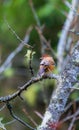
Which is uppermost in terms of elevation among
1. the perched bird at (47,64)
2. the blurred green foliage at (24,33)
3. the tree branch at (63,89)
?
the blurred green foliage at (24,33)

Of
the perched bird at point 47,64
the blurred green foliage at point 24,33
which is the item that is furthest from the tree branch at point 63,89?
the blurred green foliage at point 24,33

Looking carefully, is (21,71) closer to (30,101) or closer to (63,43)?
(30,101)

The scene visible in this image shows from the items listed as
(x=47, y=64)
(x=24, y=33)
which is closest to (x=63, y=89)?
(x=47, y=64)

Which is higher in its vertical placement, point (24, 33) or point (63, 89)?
point (24, 33)

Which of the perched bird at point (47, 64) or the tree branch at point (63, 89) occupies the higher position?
the perched bird at point (47, 64)

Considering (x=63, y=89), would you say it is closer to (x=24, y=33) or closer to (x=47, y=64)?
(x=47, y=64)

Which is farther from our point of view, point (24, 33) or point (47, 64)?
point (24, 33)

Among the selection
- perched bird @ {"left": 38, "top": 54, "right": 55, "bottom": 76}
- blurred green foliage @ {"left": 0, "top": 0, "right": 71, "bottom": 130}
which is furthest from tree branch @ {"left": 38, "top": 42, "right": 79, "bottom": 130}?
blurred green foliage @ {"left": 0, "top": 0, "right": 71, "bottom": 130}

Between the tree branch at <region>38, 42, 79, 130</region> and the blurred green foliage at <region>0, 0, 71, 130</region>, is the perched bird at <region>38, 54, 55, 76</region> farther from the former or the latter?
the blurred green foliage at <region>0, 0, 71, 130</region>

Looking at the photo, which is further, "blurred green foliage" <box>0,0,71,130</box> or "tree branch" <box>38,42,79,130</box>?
"blurred green foliage" <box>0,0,71,130</box>

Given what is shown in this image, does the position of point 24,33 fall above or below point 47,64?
above

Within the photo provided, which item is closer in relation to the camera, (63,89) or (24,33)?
(63,89)

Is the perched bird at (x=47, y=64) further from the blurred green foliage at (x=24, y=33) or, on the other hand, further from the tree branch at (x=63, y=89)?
the blurred green foliage at (x=24, y=33)

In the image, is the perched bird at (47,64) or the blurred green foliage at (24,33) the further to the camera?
the blurred green foliage at (24,33)
